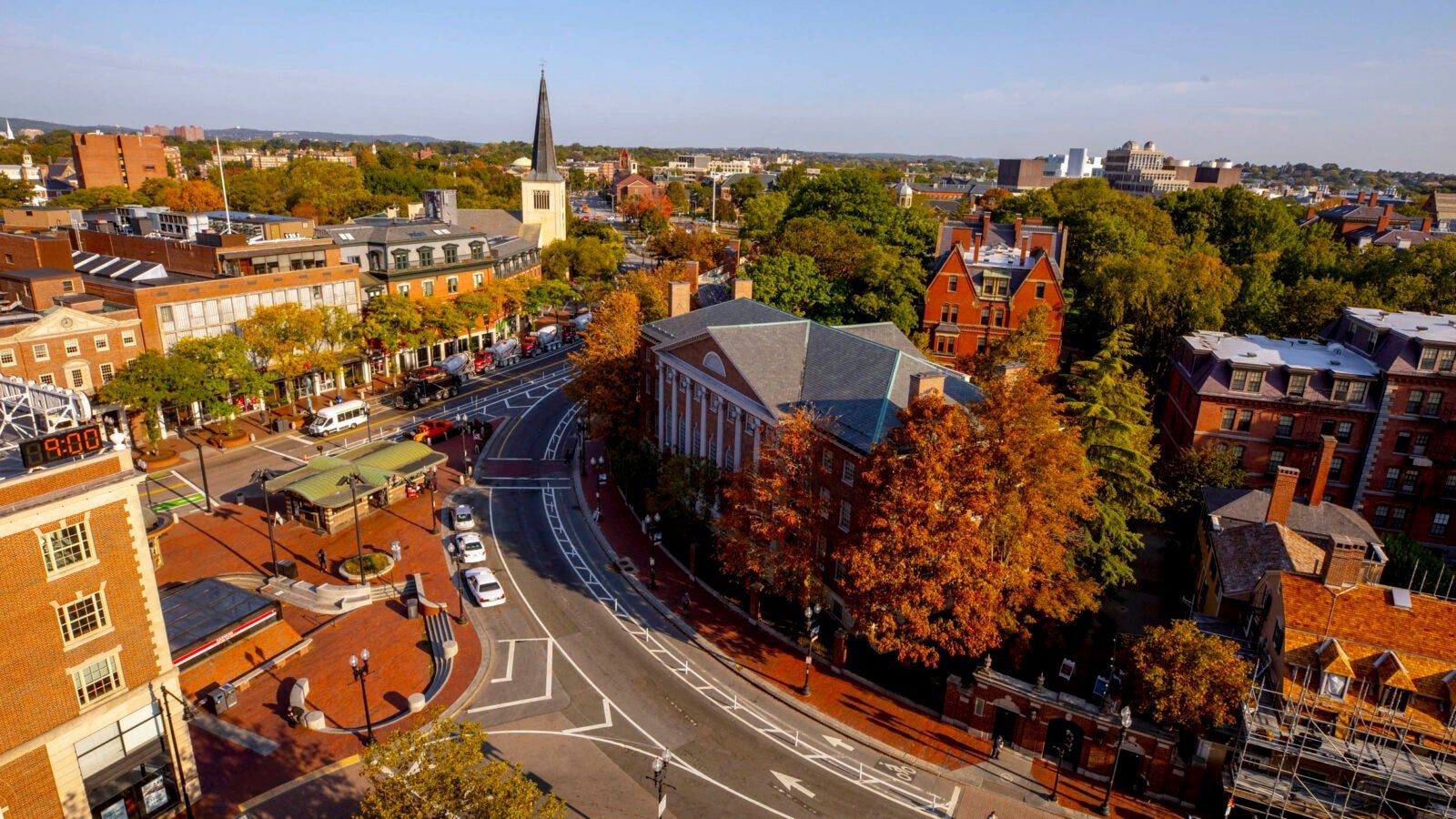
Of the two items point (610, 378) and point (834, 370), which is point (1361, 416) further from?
point (610, 378)

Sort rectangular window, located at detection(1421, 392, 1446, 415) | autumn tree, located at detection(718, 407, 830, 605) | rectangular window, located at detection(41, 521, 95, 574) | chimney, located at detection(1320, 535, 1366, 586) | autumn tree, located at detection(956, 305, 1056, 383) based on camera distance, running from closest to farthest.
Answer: rectangular window, located at detection(41, 521, 95, 574), chimney, located at detection(1320, 535, 1366, 586), autumn tree, located at detection(718, 407, 830, 605), rectangular window, located at detection(1421, 392, 1446, 415), autumn tree, located at detection(956, 305, 1056, 383)

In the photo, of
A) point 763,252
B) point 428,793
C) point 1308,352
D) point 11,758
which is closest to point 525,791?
point 428,793

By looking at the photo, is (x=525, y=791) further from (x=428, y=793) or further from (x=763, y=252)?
(x=763, y=252)

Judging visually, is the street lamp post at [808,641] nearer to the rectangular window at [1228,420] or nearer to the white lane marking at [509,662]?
the white lane marking at [509,662]

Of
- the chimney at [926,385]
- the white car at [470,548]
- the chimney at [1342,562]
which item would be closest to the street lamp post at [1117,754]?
the chimney at [1342,562]

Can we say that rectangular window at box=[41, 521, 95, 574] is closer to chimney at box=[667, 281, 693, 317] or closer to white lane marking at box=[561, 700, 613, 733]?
white lane marking at box=[561, 700, 613, 733]

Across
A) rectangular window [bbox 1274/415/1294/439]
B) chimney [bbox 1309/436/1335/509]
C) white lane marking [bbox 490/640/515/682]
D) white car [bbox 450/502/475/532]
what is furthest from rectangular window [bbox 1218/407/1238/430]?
white car [bbox 450/502/475/532]
